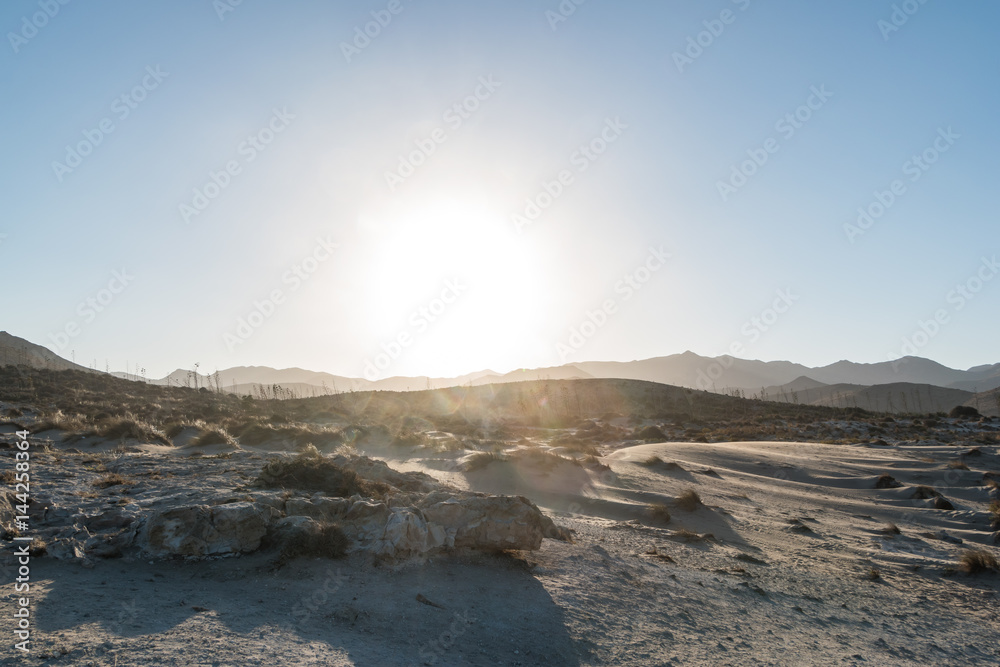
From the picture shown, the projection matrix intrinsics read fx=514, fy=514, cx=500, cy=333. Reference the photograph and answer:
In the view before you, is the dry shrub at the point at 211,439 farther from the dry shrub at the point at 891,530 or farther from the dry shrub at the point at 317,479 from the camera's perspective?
the dry shrub at the point at 891,530

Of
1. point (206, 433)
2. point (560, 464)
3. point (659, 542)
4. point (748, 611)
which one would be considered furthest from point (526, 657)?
point (206, 433)

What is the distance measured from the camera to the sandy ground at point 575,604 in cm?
477

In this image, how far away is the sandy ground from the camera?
188 inches

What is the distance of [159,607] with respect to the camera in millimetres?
5203

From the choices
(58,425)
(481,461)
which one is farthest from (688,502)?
(58,425)

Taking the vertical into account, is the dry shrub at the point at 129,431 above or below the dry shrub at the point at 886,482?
above

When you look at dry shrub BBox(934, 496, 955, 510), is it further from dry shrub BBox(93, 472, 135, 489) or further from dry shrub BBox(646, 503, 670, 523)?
dry shrub BBox(93, 472, 135, 489)

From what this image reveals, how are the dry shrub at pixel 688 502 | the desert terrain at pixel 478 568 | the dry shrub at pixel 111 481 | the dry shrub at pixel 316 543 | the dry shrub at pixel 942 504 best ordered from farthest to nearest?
the dry shrub at pixel 942 504
the dry shrub at pixel 688 502
the dry shrub at pixel 111 481
the dry shrub at pixel 316 543
the desert terrain at pixel 478 568

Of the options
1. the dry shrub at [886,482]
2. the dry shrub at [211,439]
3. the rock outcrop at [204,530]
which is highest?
the dry shrub at [211,439]

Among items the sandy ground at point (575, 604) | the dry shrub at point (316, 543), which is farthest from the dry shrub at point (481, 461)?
the dry shrub at point (316, 543)

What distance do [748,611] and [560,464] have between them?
973 cm

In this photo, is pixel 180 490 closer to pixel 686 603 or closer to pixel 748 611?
pixel 686 603

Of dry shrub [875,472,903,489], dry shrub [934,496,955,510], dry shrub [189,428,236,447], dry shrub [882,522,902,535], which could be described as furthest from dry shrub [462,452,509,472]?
dry shrub [875,472,903,489]

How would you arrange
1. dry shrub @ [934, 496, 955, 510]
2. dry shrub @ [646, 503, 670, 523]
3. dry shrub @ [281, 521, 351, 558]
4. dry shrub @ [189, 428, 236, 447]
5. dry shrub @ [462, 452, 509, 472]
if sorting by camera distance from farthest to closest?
dry shrub @ [189, 428, 236, 447] → dry shrub @ [462, 452, 509, 472] → dry shrub @ [934, 496, 955, 510] → dry shrub @ [646, 503, 670, 523] → dry shrub @ [281, 521, 351, 558]
